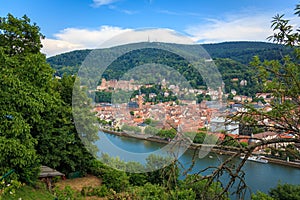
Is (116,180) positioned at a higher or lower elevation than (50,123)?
lower

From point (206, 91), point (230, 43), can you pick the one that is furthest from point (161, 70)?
point (230, 43)

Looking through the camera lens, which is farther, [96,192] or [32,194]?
[96,192]

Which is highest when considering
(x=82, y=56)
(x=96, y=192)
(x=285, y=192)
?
(x=82, y=56)

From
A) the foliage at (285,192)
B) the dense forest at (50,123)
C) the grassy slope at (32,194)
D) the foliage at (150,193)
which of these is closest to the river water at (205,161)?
the dense forest at (50,123)

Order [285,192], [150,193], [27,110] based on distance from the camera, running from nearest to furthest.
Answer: [27,110]
[150,193]
[285,192]

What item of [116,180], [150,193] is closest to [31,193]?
[150,193]

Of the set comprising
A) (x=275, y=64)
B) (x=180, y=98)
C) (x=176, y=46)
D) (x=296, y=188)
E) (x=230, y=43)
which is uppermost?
(x=230, y=43)

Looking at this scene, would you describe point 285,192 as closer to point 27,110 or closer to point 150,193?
point 150,193

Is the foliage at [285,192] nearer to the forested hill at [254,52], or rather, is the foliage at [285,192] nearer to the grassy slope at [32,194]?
the forested hill at [254,52]

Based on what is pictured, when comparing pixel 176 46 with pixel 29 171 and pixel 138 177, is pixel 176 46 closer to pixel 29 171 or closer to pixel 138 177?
pixel 29 171

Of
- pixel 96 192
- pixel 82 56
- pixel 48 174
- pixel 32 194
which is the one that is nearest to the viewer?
pixel 32 194
